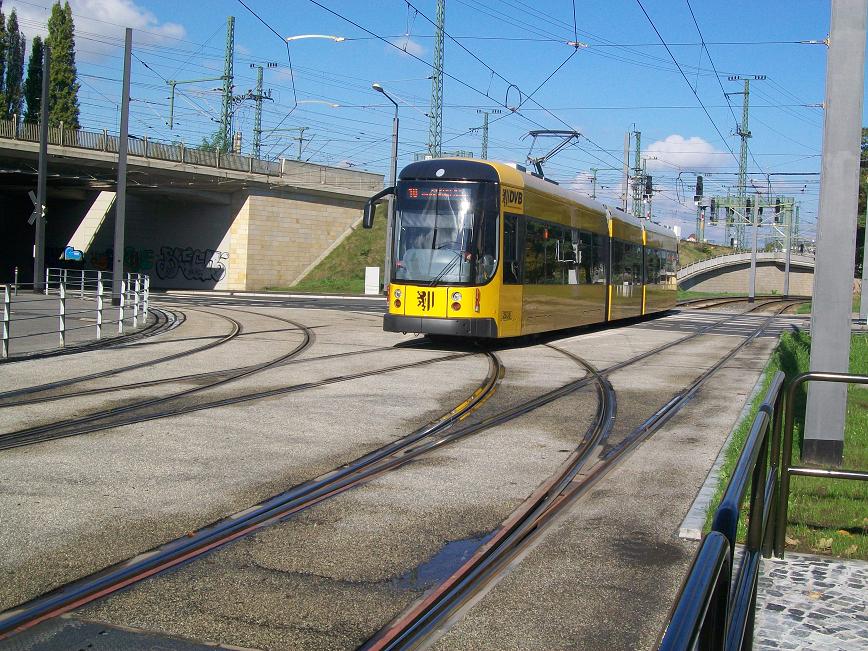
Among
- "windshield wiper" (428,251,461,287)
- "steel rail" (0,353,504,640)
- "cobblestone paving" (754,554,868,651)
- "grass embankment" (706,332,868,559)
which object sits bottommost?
"steel rail" (0,353,504,640)

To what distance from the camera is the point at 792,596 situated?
4.40m

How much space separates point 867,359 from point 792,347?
7.74 feet

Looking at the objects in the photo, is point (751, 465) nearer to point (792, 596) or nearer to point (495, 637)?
point (495, 637)

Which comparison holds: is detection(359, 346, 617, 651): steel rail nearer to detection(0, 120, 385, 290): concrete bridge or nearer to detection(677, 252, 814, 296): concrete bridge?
detection(0, 120, 385, 290): concrete bridge

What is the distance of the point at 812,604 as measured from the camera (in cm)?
428

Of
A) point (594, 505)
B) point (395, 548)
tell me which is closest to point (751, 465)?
point (395, 548)

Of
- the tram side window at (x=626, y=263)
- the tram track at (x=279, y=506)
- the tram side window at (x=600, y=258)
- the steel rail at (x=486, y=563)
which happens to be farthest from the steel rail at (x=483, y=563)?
the tram side window at (x=626, y=263)

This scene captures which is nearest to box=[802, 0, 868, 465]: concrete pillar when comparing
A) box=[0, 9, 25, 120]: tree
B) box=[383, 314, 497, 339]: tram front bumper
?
box=[383, 314, 497, 339]: tram front bumper

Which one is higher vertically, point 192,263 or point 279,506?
point 192,263

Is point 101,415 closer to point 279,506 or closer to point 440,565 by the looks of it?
point 279,506

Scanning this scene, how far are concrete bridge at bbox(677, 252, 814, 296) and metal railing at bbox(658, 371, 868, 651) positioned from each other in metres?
83.2

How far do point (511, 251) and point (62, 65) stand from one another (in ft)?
165

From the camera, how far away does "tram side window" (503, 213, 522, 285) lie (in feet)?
53.2

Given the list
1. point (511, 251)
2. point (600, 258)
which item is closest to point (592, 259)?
point (600, 258)
